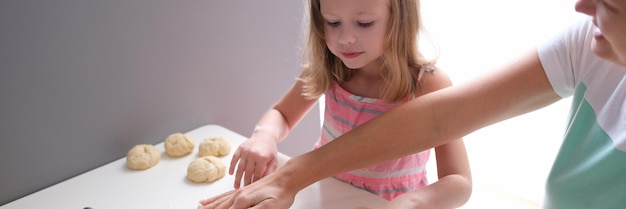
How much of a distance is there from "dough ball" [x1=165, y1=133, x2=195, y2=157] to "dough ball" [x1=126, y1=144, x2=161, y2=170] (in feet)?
0.09

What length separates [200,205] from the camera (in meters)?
0.90

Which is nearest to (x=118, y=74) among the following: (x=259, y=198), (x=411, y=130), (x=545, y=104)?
(x=259, y=198)

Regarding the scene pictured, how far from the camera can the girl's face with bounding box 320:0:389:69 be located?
0.90m

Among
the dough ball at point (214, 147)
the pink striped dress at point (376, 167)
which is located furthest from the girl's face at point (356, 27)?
the dough ball at point (214, 147)

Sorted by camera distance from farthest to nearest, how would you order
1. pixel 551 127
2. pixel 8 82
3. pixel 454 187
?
pixel 551 127 < pixel 8 82 < pixel 454 187

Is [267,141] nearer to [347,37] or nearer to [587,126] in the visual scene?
[347,37]

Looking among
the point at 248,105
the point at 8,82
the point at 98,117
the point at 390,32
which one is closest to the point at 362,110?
the point at 390,32

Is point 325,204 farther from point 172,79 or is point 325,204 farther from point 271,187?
Answer: point 172,79

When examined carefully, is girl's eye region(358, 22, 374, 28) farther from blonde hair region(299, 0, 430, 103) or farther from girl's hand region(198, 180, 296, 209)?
girl's hand region(198, 180, 296, 209)

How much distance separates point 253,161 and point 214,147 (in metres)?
0.18

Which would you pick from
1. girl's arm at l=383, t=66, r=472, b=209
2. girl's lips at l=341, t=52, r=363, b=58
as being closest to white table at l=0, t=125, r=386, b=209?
girl's arm at l=383, t=66, r=472, b=209

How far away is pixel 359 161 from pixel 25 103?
65 cm

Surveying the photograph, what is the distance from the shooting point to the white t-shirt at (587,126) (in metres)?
0.68

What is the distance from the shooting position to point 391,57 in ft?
3.20
